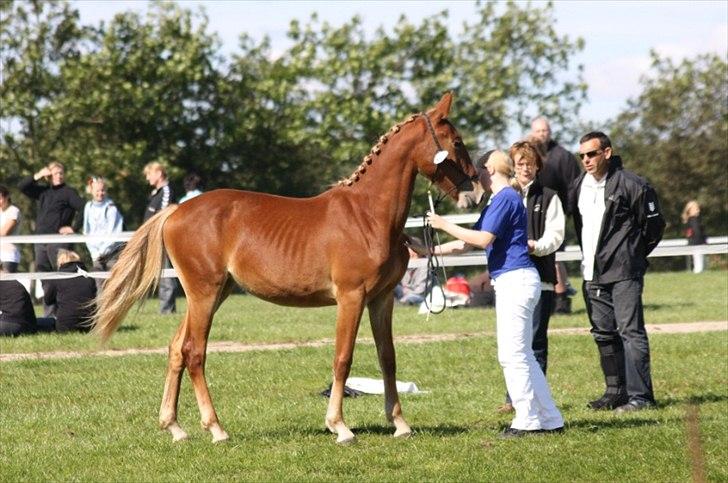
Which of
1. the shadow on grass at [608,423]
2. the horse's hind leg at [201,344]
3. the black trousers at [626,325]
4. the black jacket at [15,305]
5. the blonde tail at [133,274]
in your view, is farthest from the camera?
the black jacket at [15,305]

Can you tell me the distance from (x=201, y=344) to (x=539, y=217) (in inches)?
115

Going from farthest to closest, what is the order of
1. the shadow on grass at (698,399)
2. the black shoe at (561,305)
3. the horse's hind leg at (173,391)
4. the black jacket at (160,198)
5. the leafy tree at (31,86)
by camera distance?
→ the leafy tree at (31,86)
the black shoe at (561,305)
the black jacket at (160,198)
the shadow on grass at (698,399)
the horse's hind leg at (173,391)

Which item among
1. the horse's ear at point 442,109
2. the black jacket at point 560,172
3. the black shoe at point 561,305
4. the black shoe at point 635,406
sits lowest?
the black shoe at point 561,305

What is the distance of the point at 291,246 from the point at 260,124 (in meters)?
32.0

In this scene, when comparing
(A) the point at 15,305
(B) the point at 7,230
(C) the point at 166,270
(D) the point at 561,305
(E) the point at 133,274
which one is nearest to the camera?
(E) the point at 133,274

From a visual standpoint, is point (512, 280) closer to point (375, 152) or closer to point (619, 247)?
point (375, 152)

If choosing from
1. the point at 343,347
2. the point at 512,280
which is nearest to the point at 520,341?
Answer: the point at 512,280

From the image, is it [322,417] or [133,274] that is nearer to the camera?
[133,274]

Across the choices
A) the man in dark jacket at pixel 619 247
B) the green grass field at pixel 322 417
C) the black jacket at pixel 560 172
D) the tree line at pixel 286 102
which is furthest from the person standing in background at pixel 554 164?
the tree line at pixel 286 102

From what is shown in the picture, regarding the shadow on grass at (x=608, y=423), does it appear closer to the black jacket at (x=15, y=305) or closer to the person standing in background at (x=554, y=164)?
the person standing in background at (x=554, y=164)

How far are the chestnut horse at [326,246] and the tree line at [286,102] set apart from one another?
90.1ft

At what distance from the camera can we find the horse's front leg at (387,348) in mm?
8438

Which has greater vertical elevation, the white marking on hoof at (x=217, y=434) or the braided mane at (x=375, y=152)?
the braided mane at (x=375, y=152)

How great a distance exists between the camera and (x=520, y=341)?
8.26 m
